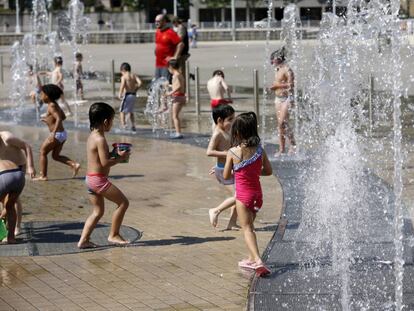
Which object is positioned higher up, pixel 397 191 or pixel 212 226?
pixel 397 191

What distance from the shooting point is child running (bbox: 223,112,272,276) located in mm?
7918

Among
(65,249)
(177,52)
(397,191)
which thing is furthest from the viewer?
(177,52)

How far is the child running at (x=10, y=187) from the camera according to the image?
8766mm

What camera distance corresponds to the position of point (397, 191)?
682 cm

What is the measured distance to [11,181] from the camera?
879cm

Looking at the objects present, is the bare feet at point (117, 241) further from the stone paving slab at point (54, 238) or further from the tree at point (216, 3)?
the tree at point (216, 3)

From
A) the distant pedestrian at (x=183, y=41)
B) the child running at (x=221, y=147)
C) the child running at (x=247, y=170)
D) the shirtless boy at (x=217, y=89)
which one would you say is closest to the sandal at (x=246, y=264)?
the child running at (x=247, y=170)

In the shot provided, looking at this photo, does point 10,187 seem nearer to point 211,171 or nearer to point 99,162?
point 99,162

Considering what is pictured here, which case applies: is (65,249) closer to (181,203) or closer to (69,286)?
(69,286)

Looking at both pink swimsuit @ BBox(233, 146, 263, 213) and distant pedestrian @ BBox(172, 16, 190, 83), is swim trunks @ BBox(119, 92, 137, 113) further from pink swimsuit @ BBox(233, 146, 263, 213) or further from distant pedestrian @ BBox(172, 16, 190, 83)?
pink swimsuit @ BBox(233, 146, 263, 213)

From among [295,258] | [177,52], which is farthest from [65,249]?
[177,52]

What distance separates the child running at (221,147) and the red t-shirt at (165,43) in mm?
11203

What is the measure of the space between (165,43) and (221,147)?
11248 millimetres

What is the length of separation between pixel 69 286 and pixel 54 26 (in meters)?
69.6
